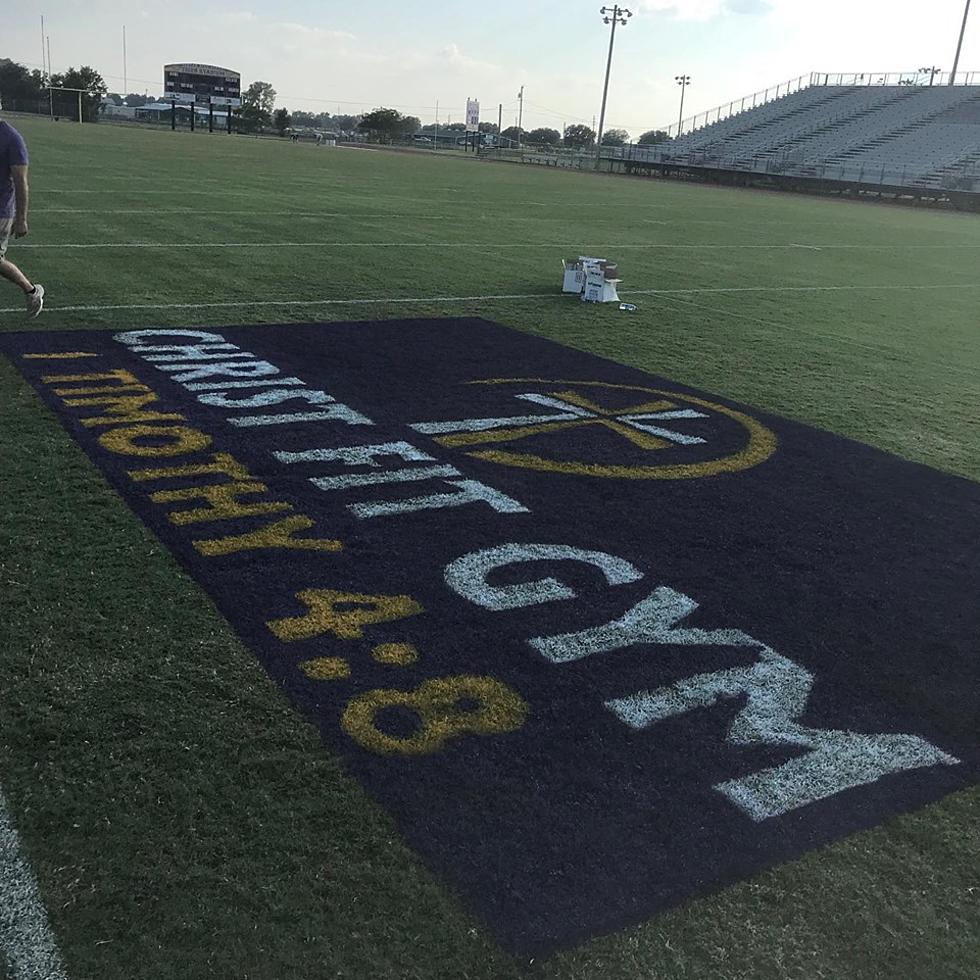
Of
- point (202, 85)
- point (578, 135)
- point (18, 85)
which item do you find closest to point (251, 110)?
point (202, 85)

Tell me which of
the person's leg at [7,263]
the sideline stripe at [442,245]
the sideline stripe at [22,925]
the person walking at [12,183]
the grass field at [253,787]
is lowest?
the sideline stripe at [22,925]

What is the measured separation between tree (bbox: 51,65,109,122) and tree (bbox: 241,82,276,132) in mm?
12805

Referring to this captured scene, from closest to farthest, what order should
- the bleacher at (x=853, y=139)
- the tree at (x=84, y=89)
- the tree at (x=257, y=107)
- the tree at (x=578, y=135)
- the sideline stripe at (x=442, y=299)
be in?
1. the sideline stripe at (x=442, y=299)
2. the bleacher at (x=853, y=139)
3. the tree at (x=84, y=89)
4. the tree at (x=257, y=107)
5. the tree at (x=578, y=135)

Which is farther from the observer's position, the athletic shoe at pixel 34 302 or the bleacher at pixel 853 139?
the bleacher at pixel 853 139

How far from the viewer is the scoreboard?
90688mm

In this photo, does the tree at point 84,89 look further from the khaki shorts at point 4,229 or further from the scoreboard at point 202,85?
the khaki shorts at point 4,229

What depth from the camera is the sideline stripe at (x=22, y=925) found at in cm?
206

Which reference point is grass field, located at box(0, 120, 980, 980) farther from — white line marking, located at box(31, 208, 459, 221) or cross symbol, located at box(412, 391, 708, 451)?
white line marking, located at box(31, 208, 459, 221)

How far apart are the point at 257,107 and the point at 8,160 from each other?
353ft

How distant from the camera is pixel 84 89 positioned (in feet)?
261

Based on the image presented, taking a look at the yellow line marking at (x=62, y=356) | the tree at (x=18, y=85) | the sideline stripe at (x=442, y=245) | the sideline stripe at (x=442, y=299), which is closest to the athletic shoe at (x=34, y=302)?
the sideline stripe at (x=442, y=299)

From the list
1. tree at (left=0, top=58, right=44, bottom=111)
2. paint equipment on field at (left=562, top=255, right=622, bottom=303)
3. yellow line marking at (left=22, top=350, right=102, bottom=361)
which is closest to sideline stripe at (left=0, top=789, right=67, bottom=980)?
yellow line marking at (left=22, top=350, right=102, bottom=361)

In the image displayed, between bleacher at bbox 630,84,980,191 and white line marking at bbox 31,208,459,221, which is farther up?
bleacher at bbox 630,84,980,191

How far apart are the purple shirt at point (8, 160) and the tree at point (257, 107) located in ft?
289
